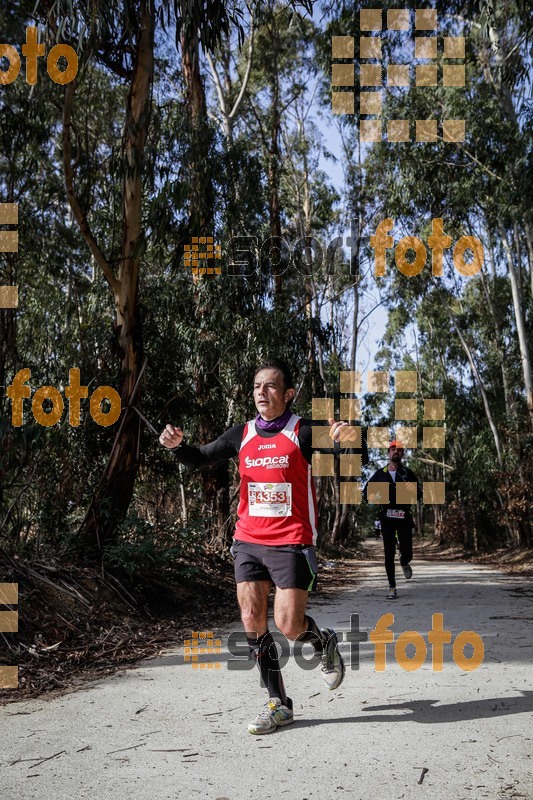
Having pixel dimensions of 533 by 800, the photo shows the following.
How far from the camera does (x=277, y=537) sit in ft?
13.6

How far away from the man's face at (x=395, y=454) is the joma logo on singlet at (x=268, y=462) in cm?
585

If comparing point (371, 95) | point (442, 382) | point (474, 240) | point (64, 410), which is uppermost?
point (371, 95)

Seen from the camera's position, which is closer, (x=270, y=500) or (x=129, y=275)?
(x=270, y=500)

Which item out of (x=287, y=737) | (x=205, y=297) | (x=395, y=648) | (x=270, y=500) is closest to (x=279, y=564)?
(x=270, y=500)

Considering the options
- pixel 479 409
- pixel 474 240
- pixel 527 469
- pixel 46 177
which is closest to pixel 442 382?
pixel 479 409

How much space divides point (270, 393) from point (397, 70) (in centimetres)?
1716

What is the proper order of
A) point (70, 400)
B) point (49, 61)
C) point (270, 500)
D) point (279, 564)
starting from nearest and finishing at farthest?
point (279, 564) < point (270, 500) < point (49, 61) < point (70, 400)

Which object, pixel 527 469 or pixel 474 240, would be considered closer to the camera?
pixel 527 469

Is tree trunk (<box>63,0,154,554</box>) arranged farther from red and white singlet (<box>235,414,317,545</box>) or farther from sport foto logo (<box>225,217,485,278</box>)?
sport foto logo (<box>225,217,485,278</box>)

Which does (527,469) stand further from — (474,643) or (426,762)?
(426,762)

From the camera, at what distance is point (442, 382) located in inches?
1267

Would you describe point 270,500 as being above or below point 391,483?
above

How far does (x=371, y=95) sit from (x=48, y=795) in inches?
756

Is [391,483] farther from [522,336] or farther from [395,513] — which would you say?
[522,336]
